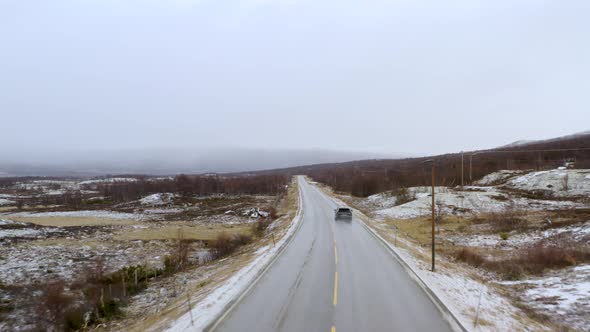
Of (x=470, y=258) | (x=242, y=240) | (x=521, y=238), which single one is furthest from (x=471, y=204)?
(x=242, y=240)

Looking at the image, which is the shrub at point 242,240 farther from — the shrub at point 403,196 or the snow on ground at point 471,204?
the shrub at point 403,196

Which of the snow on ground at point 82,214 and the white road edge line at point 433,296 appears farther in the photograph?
the snow on ground at point 82,214

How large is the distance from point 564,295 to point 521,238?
686 inches

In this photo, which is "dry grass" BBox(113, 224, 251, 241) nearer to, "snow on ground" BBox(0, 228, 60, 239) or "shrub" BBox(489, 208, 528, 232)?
"snow on ground" BBox(0, 228, 60, 239)

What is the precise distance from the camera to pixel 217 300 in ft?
40.8

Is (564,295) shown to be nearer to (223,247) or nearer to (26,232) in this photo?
(223,247)

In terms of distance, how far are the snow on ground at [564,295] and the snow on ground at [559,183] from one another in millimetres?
38421

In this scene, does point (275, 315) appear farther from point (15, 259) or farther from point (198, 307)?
point (15, 259)

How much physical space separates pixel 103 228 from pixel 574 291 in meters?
53.6

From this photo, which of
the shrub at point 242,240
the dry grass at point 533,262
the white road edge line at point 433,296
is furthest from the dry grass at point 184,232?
the dry grass at point 533,262

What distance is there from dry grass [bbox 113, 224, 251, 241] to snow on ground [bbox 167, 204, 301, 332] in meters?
24.5

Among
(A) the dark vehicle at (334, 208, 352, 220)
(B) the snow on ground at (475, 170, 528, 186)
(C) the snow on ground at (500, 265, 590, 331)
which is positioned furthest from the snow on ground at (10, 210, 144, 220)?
(B) the snow on ground at (475, 170, 528, 186)

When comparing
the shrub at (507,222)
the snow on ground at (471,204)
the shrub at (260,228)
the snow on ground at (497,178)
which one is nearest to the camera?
the shrub at (507,222)

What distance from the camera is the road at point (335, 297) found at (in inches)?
408
